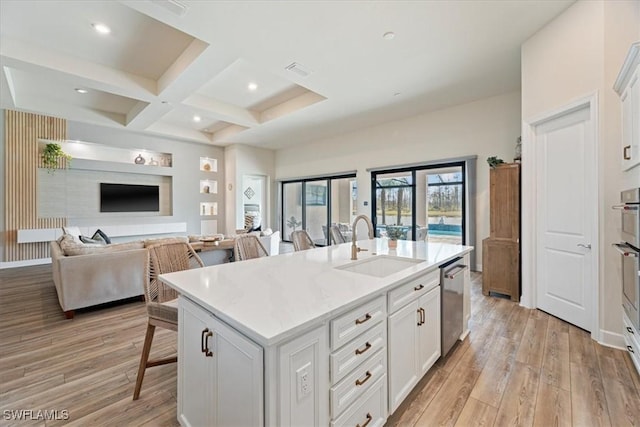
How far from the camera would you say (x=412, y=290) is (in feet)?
5.66

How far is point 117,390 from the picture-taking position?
6.22 ft

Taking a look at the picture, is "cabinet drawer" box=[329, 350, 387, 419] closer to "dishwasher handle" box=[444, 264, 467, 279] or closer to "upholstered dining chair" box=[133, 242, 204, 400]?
"dishwasher handle" box=[444, 264, 467, 279]

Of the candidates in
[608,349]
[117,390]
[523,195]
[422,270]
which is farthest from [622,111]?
[117,390]

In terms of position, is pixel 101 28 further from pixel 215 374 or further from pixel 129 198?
pixel 129 198

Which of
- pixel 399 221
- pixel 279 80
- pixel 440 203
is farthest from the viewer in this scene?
pixel 399 221

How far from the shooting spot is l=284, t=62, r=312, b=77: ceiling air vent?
3.74m

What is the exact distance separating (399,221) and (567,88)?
158 inches

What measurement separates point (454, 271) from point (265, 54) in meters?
3.33

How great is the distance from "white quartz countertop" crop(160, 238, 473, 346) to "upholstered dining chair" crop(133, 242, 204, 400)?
323mm

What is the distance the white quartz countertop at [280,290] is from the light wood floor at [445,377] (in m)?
0.85

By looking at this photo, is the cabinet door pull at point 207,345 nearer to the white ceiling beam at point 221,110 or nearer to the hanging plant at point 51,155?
the white ceiling beam at point 221,110

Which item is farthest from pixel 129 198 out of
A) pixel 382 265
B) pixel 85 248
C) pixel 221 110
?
pixel 382 265

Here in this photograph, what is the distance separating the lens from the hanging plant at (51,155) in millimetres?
5867

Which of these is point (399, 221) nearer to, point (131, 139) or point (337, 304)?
point (337, 304)
